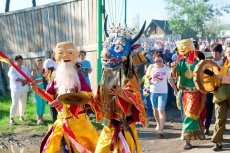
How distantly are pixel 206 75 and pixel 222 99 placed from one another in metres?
0.50

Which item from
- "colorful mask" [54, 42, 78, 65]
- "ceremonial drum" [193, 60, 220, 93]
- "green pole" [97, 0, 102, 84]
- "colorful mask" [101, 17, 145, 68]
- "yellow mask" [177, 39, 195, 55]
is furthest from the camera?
"green pole" [97, 0, 102, 84]

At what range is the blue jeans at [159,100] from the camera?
7.65 metres

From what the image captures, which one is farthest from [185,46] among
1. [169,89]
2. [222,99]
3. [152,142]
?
[169,89]

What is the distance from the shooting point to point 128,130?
4219 millimetres

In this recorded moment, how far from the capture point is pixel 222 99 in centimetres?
595

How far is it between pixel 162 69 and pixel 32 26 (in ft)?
19.7

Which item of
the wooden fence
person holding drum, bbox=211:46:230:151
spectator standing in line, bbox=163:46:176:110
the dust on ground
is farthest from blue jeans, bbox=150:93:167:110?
spectator standing in line, bbox=163:46:176:110

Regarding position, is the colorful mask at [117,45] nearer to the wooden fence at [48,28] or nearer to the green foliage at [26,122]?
the green foliage at [26,122]

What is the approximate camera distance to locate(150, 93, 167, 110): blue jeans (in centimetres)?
765

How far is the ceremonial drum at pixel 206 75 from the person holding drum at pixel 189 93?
625 mm

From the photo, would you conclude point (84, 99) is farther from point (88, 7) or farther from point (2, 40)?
point (2, 40)

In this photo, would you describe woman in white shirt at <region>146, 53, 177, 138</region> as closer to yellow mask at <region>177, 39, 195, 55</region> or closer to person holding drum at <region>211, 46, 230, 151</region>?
yellow mask at <region>177, 39, 195, 55</region>

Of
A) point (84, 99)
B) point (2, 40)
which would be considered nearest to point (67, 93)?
point (84, 99)

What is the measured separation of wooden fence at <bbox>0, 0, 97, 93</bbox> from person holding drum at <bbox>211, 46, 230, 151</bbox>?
14.3 feet
